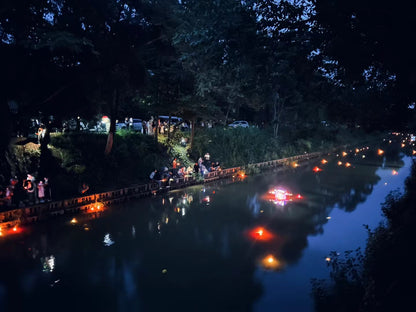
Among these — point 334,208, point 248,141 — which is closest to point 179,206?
point 334,208

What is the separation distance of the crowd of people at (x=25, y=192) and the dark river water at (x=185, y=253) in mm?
2282

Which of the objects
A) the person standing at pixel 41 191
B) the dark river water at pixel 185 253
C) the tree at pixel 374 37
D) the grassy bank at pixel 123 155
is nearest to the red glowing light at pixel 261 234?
the dark river water at pixel 185 253

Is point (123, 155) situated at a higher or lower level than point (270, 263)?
higher

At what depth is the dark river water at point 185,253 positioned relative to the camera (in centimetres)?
930

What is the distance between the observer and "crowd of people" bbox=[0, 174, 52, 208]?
1566 cm

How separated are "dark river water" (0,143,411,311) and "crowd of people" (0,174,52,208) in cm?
228

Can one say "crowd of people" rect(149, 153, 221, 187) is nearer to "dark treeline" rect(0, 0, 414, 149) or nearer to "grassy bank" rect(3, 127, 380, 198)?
"grassy bank" rect(3, 127, 380, 198)

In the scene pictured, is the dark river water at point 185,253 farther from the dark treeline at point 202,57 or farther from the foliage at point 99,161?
the dark treeline at point 202,57

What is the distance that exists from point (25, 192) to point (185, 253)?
405 inches

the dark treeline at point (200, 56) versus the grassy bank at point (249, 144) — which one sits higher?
the dark treeline at point (200, 56)

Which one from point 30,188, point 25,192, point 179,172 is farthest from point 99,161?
point 179,172

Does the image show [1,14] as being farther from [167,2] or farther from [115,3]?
[167,2]

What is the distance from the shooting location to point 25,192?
17.2 meters

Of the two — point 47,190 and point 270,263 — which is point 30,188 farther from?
point 270,263
